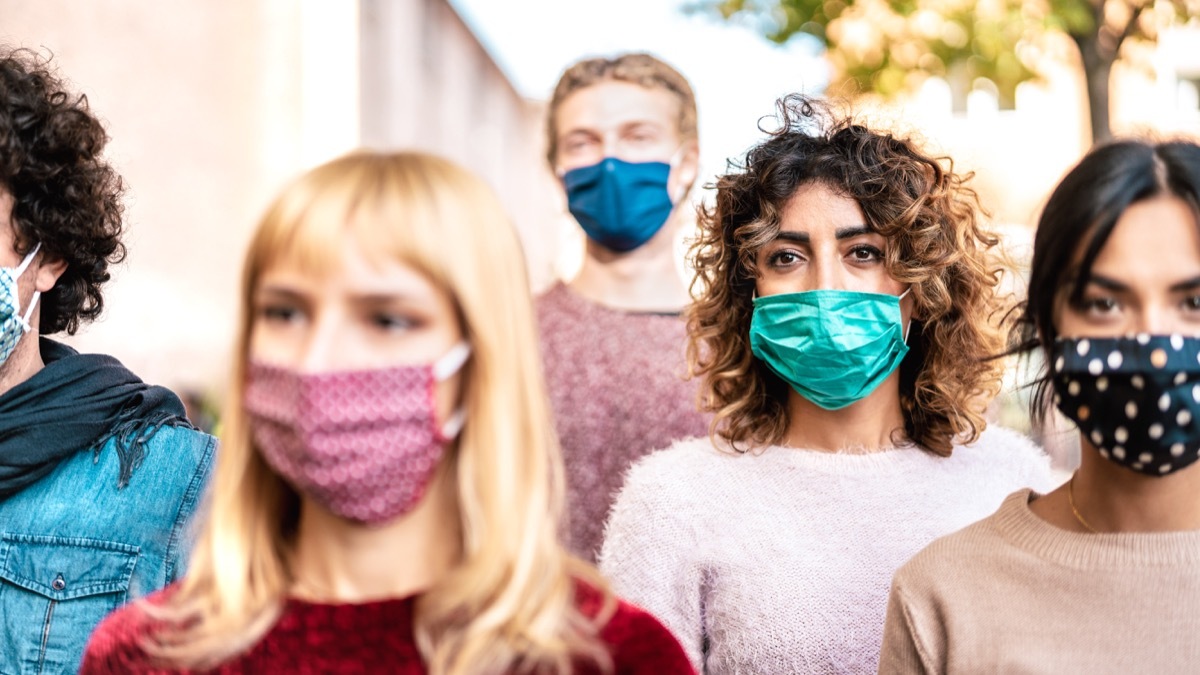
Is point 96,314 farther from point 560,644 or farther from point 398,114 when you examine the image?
point 398,114

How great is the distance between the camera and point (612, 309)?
4438mm

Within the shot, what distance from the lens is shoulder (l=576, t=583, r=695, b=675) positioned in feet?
7.15

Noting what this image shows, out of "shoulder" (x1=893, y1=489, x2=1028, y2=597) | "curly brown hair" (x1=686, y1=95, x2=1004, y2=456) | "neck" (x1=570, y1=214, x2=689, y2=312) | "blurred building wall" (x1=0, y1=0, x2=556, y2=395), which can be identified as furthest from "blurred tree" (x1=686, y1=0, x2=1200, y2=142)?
"shoulder" (x1=893, y1=489, x2=1028, y2=597)

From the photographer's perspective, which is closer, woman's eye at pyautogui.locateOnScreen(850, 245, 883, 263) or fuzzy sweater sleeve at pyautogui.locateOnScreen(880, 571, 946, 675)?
fuzzy sweater sleeve at pyautogui.locateOnScreen(880, 571, 946, 675)

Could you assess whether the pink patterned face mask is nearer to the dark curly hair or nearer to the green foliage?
the dark curly hair

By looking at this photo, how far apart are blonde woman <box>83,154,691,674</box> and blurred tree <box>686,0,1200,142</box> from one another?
695 cm

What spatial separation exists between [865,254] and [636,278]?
138 centimetres

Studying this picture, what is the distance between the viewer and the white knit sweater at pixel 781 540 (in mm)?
3008

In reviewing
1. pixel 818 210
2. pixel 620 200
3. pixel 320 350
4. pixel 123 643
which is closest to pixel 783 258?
pixel 818 210

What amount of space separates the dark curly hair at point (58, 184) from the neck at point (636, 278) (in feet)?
5.56

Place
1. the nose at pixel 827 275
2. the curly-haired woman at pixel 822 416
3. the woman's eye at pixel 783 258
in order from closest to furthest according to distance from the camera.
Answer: the curly-haired woman at pixel 822 416
the nose at pixel 827 275
the woman's eye at pixel 783 258

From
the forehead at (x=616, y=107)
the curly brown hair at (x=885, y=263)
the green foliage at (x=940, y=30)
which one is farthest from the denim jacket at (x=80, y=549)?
the green foliage at (x=940, y=30)

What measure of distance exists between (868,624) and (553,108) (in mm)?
2466

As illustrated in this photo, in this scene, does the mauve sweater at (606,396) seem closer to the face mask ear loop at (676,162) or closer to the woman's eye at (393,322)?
the face mask ear loop at (676,162)
